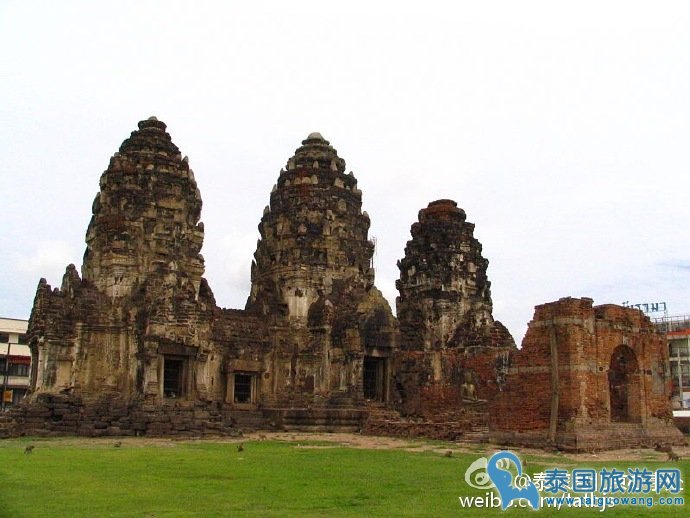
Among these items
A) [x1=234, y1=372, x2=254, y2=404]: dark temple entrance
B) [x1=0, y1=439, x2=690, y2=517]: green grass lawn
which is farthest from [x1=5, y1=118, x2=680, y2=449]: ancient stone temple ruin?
[x1=0, y1=439, x2=690, y2=517]: green grass lawn

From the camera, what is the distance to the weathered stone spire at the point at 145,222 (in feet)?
101

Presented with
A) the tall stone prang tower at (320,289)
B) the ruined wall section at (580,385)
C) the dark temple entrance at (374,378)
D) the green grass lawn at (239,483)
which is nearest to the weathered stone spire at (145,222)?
the tall stone prang tower at (320,289)

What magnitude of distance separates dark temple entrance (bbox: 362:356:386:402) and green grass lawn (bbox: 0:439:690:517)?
51.1ft

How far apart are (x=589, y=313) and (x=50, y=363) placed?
19.4m

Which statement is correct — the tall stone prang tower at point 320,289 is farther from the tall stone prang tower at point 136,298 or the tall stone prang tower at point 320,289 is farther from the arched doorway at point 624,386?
the arched doorway at point 624,386

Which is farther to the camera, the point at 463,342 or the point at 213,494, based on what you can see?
the point at 463,342

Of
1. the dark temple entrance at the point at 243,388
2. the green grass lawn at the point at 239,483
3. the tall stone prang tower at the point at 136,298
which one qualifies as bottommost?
the green grass lawn at the point at 239,483

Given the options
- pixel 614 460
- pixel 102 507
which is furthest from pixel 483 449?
pixel 102 507

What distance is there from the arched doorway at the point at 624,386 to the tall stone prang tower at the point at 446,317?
27.1 feet

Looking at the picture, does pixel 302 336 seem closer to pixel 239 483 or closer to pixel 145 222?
pixel 145 222

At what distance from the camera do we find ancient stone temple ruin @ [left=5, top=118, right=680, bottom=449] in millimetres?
23391

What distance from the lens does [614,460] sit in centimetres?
1791

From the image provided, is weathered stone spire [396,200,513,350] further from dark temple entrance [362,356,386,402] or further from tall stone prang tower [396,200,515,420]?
dark temple entrance [362,356,386,402]

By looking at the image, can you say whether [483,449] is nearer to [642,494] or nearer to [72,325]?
[642,494]
